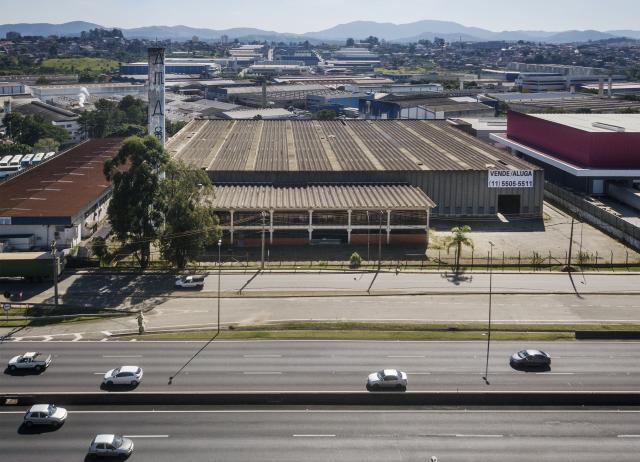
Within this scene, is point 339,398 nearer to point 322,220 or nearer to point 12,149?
point 322,220

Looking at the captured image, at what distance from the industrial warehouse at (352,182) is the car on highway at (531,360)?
104 ft

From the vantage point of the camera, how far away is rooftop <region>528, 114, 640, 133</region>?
108469 mm

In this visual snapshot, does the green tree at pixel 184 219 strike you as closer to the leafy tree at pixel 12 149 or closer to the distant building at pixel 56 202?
the distant building at pixel 56 202

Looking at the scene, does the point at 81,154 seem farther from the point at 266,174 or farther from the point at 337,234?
the point at 337,234

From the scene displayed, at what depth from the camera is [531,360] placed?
4838 cm

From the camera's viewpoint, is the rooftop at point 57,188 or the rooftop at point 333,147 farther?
the rooftop at point 333,147

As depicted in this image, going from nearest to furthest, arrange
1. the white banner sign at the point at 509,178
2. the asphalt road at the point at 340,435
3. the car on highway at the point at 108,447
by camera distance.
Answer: the car on highway at the point at 108,447, the asphalt road at the point at 340,435, the white banner sign at the point at 509,178

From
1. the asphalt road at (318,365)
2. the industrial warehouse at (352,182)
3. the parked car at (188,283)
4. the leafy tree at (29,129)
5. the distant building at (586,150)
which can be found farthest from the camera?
the leafy tree at (29,129)

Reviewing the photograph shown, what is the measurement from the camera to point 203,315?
202 feet

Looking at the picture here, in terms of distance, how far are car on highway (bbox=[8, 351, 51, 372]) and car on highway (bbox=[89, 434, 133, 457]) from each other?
12.5 meters

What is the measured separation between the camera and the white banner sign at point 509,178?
314 feet

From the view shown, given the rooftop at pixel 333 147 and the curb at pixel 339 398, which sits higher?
the rooftop at pixel 333 147

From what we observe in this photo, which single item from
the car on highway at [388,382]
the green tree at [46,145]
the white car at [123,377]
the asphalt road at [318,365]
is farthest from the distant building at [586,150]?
the green tree at [46,145]

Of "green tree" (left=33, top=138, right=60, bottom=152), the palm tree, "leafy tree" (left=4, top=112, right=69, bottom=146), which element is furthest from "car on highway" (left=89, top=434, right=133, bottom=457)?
"leafy tree" (left=4, top=112, right=69, bottom=146)
